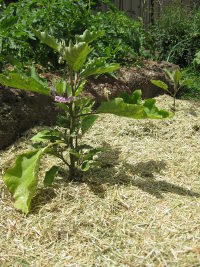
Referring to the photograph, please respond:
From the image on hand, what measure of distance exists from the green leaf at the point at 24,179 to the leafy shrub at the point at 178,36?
13.8ft

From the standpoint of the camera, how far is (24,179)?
1920 millimetres

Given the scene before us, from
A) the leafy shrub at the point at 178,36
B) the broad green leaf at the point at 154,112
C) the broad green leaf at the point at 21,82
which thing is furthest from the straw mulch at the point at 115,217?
the leafy shrub at the point at 178,36

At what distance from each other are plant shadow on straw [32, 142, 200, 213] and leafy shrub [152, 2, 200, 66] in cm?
363

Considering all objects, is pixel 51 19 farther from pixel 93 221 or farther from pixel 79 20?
pixel 93 221

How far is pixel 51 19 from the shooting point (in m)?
3.38

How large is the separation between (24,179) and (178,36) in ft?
15.4

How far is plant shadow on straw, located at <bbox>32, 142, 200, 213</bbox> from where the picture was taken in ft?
6.77

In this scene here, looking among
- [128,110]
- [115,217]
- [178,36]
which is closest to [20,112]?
[128,110]

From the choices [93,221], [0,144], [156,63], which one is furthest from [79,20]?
[93,221]

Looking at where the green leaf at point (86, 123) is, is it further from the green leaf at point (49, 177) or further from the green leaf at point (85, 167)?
the green leaf at point (49, 177)

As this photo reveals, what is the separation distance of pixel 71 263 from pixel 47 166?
2.88ft

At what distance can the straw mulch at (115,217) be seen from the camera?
1.64m

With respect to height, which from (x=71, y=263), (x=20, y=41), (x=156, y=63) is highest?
(x=20, y=41)

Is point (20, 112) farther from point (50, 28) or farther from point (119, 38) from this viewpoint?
point (119, 38)
